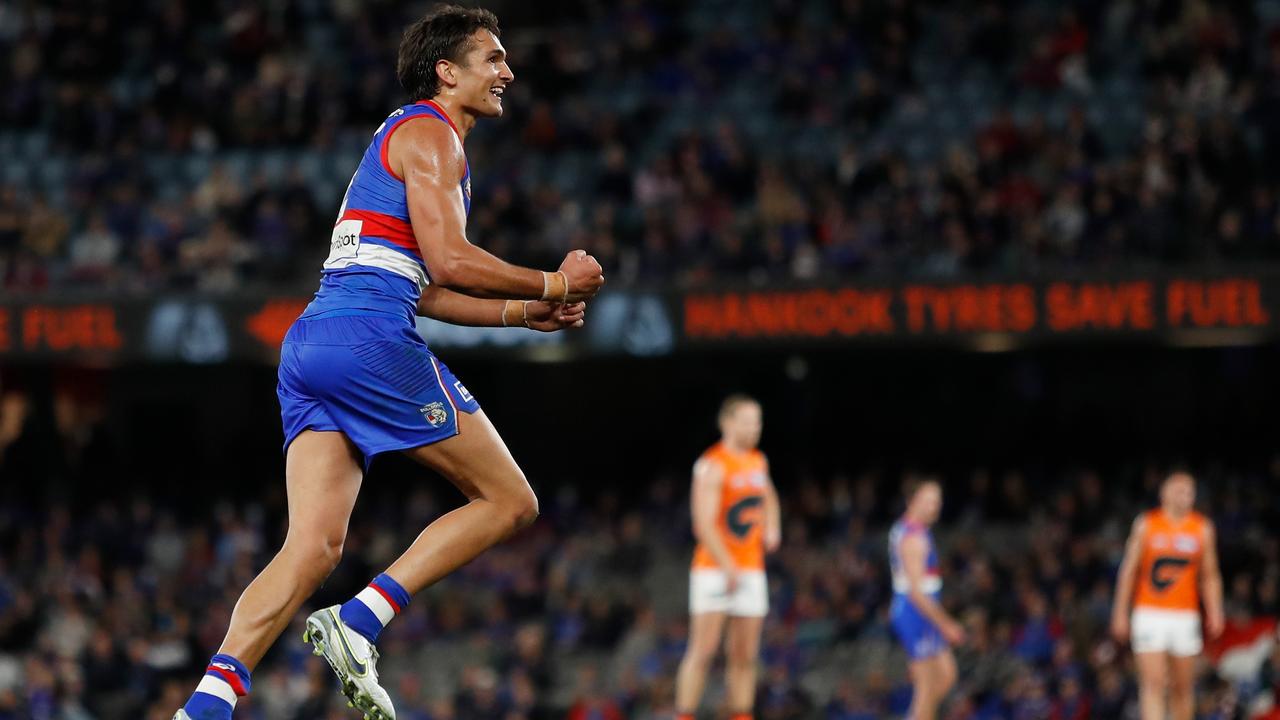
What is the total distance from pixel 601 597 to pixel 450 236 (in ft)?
40.6

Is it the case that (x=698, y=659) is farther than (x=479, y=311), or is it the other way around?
(x=698, y=659)

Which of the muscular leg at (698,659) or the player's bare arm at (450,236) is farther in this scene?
the muscular leg at (698,659)

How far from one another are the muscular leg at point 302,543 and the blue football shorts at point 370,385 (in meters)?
0.08

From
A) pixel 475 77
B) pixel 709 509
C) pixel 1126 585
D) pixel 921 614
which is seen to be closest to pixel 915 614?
pixel 921 614

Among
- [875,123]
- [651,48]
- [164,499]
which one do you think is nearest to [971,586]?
[875,123]

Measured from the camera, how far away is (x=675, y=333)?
55.6 ft

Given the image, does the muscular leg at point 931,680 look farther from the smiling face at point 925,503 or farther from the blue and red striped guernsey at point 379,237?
the blue and red striped guernsey at point 379,237

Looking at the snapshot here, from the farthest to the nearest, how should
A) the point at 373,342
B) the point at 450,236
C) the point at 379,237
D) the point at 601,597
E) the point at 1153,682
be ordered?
the point at 601,597, the point at 1153,682, the point at 379,237, the point at 373,342, the point at 450,236

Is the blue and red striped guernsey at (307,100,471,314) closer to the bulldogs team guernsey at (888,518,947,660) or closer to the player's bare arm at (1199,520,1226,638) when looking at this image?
the bulldogs team guernsey at (888,518,947,660)

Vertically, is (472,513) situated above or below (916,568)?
above

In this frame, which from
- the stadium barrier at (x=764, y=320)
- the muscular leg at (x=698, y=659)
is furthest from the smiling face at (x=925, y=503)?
the stadium barrier at (x=764, y=320)

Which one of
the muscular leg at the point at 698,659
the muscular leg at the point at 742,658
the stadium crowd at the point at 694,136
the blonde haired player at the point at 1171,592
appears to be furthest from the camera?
the stadium crowd at the point at 694,136

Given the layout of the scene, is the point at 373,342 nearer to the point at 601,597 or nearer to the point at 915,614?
the point at 915,614

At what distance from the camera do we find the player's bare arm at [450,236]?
5707 mm
